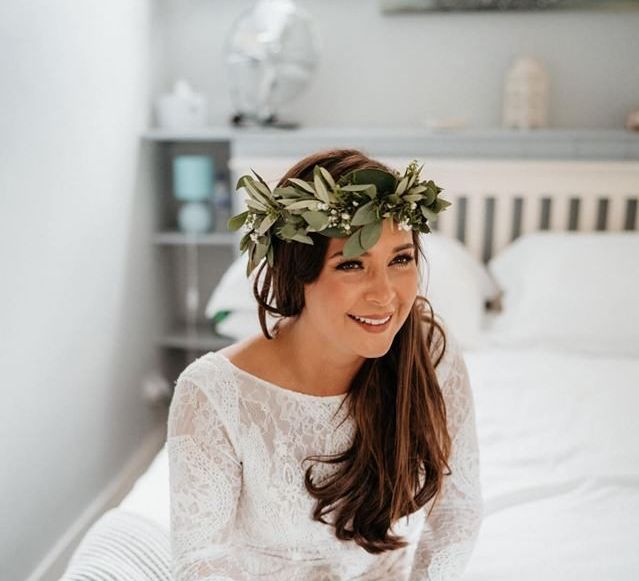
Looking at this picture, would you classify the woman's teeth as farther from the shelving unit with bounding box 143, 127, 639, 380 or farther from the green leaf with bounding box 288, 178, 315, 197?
the shelving unit with bounding box 143, 127, 639, 380

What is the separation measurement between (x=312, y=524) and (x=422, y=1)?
2026mm

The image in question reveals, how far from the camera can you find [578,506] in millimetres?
1437

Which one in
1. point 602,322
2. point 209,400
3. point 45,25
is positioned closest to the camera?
point 209,400

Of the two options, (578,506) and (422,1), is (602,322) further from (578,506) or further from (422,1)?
(422,1)

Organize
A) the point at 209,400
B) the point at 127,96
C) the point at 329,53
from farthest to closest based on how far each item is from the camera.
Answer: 1. the point at 329,53
2. the point at 127,96
3. the point at 209,400

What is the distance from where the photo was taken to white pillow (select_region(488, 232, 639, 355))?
2.15 meters

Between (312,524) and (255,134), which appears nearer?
(312,524)

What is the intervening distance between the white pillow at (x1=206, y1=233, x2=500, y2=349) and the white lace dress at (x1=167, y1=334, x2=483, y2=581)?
935mm

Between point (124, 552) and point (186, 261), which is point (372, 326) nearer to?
point (124, 552)

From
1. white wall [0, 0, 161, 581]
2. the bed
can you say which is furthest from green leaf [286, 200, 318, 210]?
white wall [0, 0, 161, 581]

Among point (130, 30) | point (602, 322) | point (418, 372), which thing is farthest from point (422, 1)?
point (418, 372)

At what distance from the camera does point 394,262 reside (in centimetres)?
108

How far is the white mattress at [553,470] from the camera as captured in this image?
1.28 metres

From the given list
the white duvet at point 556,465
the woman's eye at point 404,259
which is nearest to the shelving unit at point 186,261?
the white duvet at point 556,465
